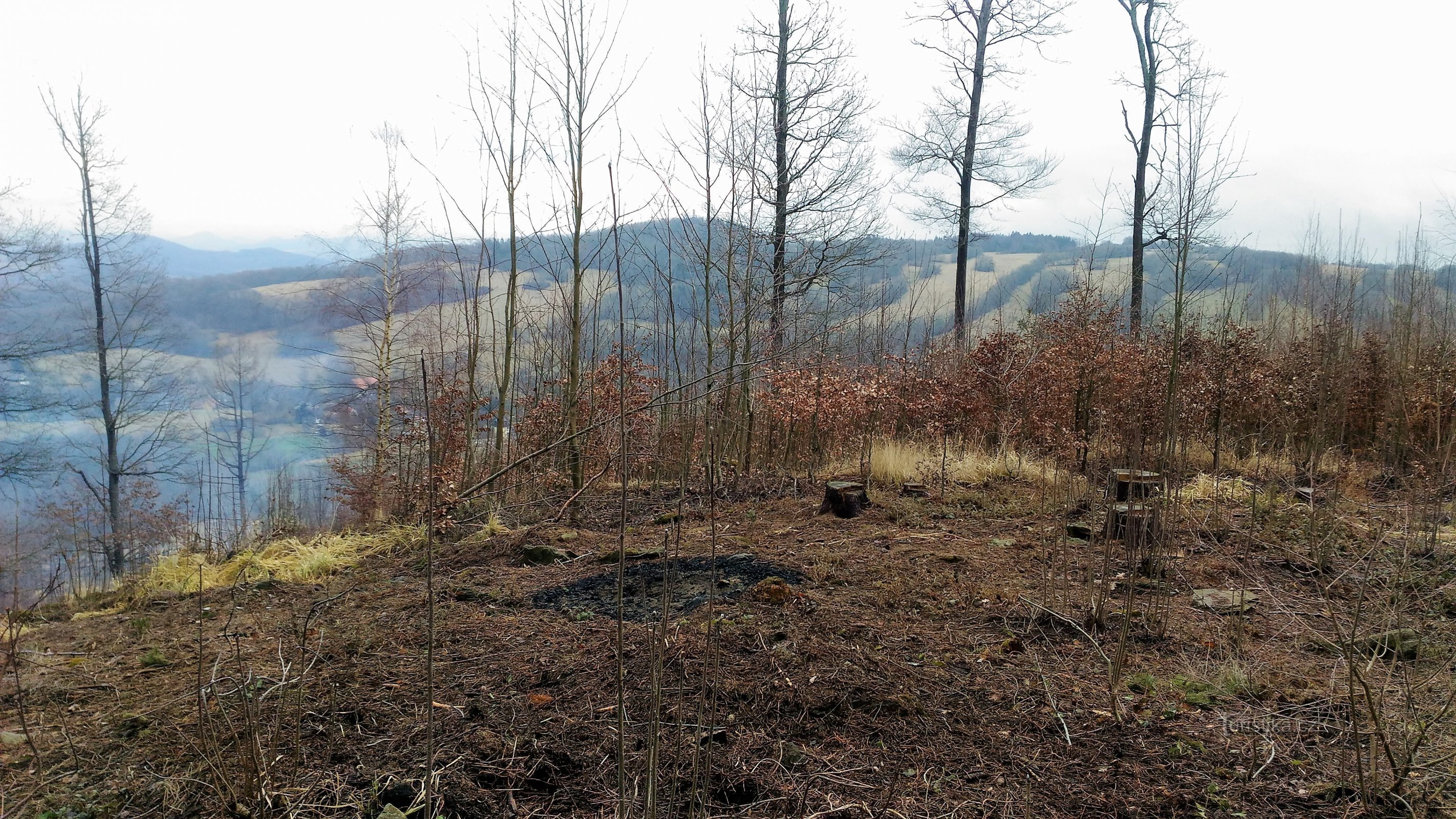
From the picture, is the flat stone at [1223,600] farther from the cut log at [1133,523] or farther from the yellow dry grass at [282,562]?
the yellow dry grass at [282,562]

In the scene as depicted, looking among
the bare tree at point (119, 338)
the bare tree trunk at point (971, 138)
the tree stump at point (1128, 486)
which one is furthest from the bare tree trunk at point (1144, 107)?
the bare tree at point (119, 338)

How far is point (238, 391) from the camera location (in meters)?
25.4

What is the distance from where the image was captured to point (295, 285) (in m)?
23.4

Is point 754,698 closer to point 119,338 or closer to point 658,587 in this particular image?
point 658,587

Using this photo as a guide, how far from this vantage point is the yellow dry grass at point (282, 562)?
4.59 meters

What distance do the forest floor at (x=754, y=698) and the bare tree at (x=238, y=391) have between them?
25.2 m

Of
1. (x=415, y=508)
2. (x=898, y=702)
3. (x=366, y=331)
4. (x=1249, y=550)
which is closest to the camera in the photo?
(x=898, y=702)

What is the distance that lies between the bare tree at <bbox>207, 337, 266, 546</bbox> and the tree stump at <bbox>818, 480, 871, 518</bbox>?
85.1ft

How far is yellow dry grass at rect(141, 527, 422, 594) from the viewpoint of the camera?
459 cm

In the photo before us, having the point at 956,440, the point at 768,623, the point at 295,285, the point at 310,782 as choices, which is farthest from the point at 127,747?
the point at 295,285

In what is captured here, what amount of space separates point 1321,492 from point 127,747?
254 inches

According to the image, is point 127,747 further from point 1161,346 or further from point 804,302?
point 1161,346

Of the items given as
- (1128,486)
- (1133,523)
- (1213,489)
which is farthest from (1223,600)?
(1213,489)

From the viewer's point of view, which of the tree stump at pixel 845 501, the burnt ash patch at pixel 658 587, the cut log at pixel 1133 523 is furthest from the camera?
the tree stump at pixel 845 501
